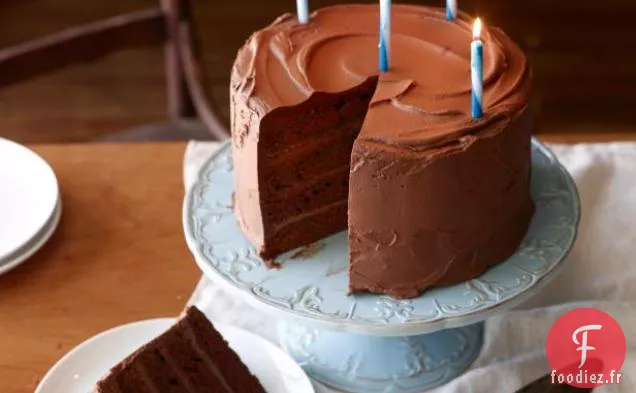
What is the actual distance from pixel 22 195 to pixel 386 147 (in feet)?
2.14

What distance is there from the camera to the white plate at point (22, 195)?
1.40m

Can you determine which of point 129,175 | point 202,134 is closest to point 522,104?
point 129,175

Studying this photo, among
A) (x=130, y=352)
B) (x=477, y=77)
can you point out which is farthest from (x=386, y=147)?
(x=130, y=352)

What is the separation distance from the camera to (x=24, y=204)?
1463 mm

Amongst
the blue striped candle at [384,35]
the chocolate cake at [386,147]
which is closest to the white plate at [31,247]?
the chocolate cake at [386,147]

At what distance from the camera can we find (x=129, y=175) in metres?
1.58

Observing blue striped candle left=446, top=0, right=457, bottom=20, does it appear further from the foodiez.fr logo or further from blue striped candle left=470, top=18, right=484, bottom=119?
the foodiez.fr logo

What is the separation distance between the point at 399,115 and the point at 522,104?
0.51 feet

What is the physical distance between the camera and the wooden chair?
6.04 ft

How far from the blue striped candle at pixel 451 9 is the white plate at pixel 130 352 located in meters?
0.51

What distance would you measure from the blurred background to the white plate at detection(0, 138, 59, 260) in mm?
1319

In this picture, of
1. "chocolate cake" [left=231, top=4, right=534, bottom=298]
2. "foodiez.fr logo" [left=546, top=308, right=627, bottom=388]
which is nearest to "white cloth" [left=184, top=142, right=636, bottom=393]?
"foodiez.fr logo" [left=546, top=308, right=627, bottom=388]

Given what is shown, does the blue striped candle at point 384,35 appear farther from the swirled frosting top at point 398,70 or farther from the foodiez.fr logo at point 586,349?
the foodiez.fr logo at point 586,349

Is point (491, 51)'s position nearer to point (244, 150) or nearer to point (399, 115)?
point (399, 115)
